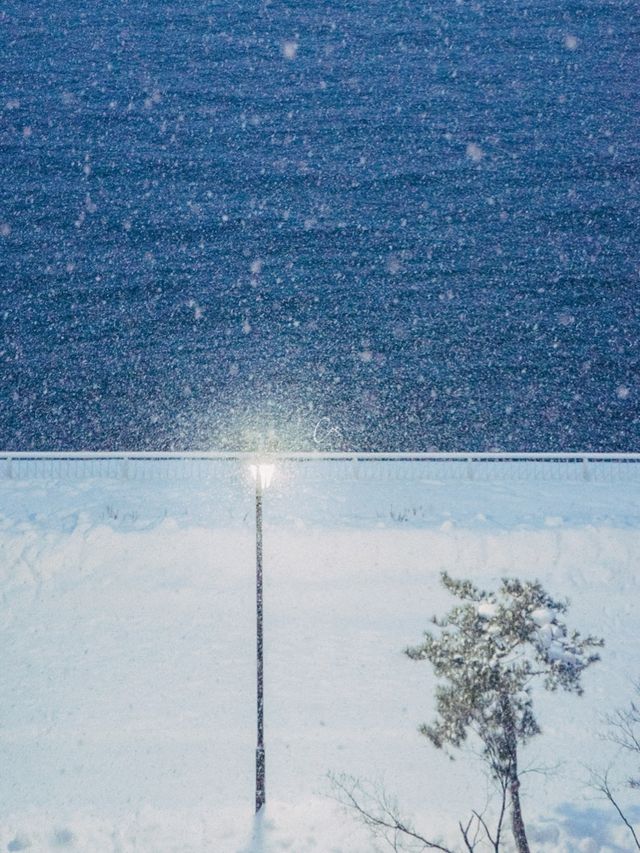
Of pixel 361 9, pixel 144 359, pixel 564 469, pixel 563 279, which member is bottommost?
pixel 564 469

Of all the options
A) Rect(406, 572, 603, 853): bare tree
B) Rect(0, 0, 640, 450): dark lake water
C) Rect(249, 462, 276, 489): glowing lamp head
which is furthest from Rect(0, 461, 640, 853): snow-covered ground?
Rect(0, 0, 640, 450): dark lake water

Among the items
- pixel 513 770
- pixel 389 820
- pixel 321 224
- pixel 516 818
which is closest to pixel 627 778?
pixel 516 818

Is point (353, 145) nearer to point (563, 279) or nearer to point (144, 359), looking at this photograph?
point (563, 279)

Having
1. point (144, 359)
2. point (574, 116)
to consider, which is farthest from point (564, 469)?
point (574, 116)

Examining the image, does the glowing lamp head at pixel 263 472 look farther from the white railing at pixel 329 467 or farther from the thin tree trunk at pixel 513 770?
the white railing at pixel 329 467

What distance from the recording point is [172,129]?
2227 centimetres

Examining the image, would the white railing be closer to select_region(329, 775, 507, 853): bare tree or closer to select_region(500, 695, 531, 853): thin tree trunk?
select_region(329, 775, 507, 853): bare tree

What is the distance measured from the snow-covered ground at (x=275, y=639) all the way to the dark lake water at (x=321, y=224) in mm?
3846

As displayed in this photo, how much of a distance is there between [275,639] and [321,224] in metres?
14.1

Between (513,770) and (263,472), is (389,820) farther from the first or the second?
(263,472)

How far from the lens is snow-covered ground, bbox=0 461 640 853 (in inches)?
299

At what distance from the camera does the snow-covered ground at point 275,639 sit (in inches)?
299

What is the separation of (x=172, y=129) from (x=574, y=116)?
13.2 m

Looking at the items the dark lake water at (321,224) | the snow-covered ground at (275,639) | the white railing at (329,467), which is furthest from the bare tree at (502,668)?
the dark lake water at (321,224)
